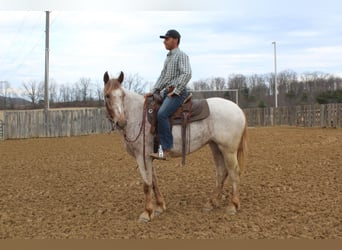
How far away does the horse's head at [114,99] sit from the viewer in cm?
531

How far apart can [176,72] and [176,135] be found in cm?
90

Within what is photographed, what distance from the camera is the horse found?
5383 millimetres

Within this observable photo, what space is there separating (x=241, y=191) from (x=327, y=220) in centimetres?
214

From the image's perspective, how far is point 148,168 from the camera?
5566 millimetres

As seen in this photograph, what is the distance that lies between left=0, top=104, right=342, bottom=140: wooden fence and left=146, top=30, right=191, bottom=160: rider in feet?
75.5

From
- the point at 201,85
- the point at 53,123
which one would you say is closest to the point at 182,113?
the point at 53,123

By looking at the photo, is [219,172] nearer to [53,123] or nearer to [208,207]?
[208,207]

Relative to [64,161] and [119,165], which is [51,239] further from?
[64,161]

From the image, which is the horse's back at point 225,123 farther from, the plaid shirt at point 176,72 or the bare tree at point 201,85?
the bare tree at point 201,85

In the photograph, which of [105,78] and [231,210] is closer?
[105,78]

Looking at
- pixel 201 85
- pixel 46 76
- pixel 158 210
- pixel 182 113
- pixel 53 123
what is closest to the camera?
pixel 182 113

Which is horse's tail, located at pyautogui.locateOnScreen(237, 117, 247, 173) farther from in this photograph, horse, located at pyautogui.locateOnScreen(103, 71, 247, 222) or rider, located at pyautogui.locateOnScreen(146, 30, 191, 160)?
rider, located at pyautogui.locateOnScreen(146, 30, 191, 160)

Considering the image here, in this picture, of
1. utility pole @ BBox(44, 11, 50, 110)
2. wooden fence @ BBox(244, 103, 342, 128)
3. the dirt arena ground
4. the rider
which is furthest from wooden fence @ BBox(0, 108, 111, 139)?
the rider

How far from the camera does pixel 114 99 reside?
17.4 ft
